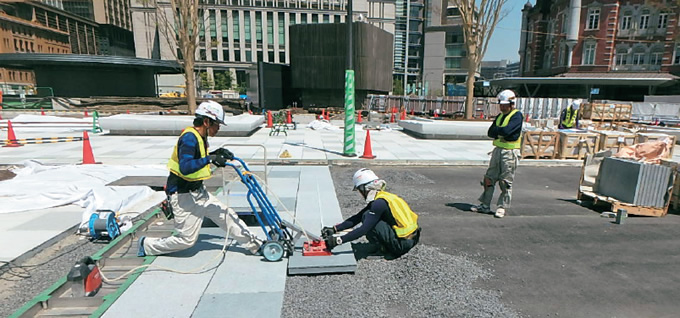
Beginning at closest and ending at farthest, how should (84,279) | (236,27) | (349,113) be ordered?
(84,279)
(349,113)
(236,27)

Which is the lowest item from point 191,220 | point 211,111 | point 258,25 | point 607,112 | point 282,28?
point 191,220

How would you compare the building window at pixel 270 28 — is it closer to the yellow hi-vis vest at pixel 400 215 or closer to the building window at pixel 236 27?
the building window at pixel 236 27

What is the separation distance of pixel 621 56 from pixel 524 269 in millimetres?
51540

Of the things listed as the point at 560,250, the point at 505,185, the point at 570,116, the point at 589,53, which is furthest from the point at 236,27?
the point at 560,250

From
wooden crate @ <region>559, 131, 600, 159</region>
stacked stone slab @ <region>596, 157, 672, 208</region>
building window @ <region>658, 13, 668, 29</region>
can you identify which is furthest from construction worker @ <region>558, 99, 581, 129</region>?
building window @ <region>658, 13, 668, 29</region>

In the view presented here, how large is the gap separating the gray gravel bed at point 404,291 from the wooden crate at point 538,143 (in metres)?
8.71

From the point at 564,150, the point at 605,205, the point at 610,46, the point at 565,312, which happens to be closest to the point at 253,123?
the point at 564,150

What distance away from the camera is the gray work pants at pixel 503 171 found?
243 inches

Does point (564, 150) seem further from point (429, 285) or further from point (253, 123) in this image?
point (253, 123)

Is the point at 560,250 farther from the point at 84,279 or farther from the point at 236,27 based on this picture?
the point at 236,27

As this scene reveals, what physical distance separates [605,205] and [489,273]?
172 inches

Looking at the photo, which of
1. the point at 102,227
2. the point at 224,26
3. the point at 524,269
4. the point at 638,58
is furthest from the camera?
the point at 224,26

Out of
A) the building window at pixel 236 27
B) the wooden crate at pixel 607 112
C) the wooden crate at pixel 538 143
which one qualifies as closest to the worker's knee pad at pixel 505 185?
the wooden crate at pixel 538 143

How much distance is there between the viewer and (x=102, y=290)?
3.83 meters
